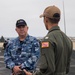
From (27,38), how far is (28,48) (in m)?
0.20

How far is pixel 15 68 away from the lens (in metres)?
5.99

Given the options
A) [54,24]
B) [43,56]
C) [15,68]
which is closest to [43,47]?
[43,56]

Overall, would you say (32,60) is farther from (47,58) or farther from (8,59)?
(47,58)

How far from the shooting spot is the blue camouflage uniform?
19.9ft

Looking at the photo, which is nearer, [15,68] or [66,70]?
[66,70]

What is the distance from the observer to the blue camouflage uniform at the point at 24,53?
6059 millimetres

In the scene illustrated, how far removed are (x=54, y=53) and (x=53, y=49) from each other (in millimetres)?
58

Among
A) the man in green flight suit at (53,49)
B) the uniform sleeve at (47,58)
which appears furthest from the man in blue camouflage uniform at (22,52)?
the uniform sleeve at (47,58)

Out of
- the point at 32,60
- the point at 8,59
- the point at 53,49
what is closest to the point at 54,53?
the point at 53,49

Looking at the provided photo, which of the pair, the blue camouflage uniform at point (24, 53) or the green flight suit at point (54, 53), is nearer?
the green flight suit at point (54, 53)

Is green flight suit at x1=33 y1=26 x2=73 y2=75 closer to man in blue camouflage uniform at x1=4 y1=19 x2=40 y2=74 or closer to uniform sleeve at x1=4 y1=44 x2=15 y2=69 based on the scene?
man in blue camouflage uniform at x1=4 y1=19 x2=40 y2=74

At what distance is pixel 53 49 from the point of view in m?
4.43

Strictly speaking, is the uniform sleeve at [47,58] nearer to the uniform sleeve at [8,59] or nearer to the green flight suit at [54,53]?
the green flight suit at [54,53]

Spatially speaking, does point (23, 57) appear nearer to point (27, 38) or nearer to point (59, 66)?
point (27, 38)
